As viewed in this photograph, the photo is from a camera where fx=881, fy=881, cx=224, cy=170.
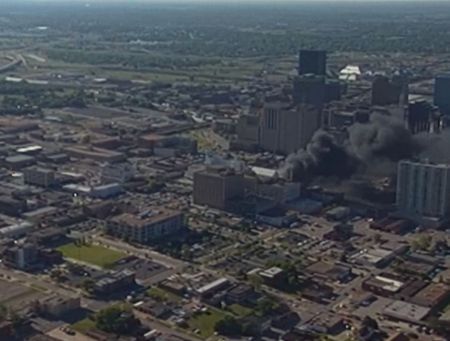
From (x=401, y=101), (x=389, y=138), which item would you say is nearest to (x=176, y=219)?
(x=389, y=138)

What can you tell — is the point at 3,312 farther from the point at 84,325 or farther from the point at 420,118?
the point at 420,118

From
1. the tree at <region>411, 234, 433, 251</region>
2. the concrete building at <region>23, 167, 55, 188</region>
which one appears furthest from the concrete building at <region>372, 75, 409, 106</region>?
the concrete building at <region>23, 167, 55, 188</region>

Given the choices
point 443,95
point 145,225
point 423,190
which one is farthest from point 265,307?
point 443,95

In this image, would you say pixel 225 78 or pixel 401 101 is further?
pixel 225 78

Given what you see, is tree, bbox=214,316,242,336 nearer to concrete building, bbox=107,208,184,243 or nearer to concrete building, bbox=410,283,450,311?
concrete building, bbox=410,283,450,311

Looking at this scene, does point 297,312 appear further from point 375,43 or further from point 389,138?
point 375,43

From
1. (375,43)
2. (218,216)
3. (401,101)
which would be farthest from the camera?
(375,43)
